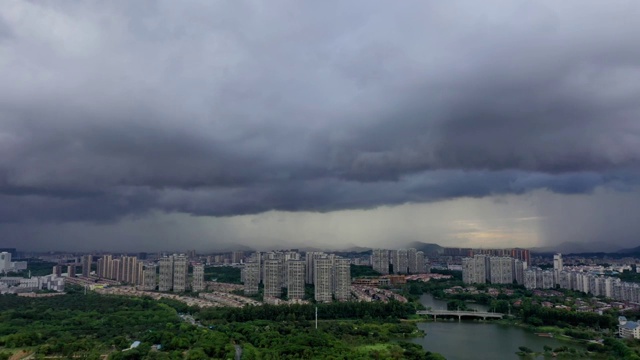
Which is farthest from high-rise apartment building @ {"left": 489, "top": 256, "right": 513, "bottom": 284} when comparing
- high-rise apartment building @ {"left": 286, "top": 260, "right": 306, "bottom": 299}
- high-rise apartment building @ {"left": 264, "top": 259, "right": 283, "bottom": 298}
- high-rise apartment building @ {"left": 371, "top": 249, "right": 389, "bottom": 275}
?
high-rise apartment building @ {"left": 264, "top": 259, "right": 283, "bottom": 298}

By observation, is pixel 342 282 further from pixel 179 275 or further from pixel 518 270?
pixel 518 270

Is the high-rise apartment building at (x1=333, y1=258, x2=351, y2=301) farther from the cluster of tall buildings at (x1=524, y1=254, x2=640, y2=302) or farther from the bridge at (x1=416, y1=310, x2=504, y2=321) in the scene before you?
the cluster of tall buildings at (x1=524, y1=254, x2=640, y2=302)

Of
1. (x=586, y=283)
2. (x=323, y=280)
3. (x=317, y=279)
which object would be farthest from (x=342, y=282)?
(x=586, y=283)

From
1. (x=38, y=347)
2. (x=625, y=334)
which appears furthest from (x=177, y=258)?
(x=625, y=334)

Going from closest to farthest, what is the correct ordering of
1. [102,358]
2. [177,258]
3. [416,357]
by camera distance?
[102,358] < [416,357] < [177,258]

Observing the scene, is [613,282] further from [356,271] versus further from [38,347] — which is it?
[38,347]

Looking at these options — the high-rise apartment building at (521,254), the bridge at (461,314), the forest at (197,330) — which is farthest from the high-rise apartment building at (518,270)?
the high-rise apartment building at (521,254)
